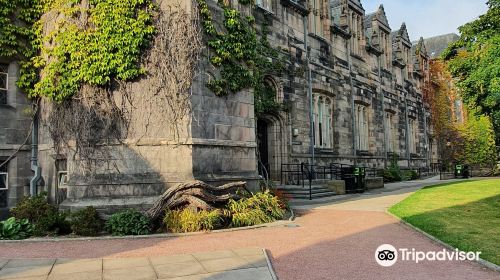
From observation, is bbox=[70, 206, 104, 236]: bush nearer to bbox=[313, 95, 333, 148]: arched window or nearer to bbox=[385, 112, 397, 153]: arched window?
bbox=[313, 95, 333, 148]: arched window

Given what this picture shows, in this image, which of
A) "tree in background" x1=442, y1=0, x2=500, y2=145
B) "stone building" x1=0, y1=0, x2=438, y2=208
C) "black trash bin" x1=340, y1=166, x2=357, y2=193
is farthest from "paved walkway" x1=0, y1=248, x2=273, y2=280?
"tree in background" x1=442, y1=0, x2=500, y2=145

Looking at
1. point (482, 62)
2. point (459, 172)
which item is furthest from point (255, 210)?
point (459, 172)

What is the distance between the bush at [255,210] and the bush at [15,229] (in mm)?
4324

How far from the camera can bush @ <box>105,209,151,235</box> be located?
28.1 feet

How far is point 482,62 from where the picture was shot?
1617cm

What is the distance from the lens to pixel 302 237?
8.16 metres

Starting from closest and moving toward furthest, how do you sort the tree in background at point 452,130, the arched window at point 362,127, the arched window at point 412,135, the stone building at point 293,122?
the stone building at point 293,122 → the arched window at point 362,127 → the arched window at point 412,135 → the tree in background at point 452,130

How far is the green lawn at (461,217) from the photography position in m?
7.07

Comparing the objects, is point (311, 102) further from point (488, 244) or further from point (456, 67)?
point (488, 244)

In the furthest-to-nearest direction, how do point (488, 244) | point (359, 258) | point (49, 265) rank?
point (488, 244)
point (359, 258)
point (49, 265)

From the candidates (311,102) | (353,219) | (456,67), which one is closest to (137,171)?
(353,219)

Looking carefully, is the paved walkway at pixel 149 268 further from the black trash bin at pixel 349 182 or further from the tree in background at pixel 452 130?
the tree in background at pixel 452 130

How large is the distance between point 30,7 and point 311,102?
12001mm

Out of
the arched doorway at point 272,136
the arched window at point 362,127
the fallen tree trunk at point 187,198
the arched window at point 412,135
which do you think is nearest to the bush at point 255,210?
the fallen tree trunk at point 187,198
